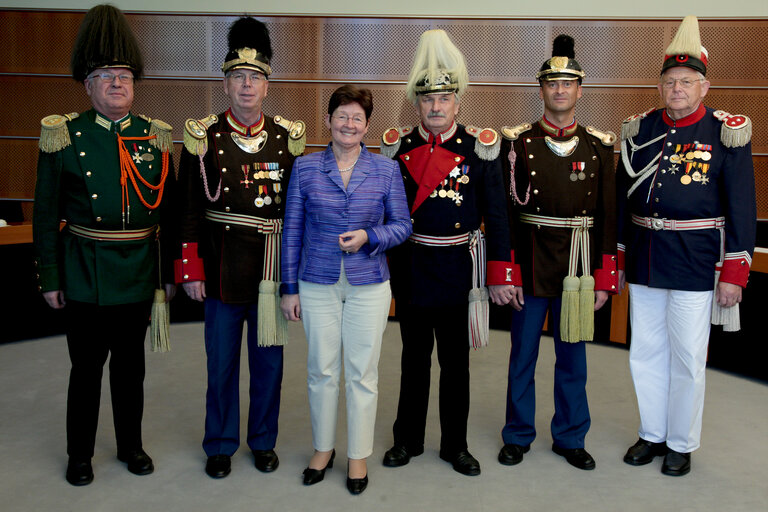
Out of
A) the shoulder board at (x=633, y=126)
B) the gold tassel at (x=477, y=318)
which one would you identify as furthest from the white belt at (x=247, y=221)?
the shoulder board at (x=633, y=126)

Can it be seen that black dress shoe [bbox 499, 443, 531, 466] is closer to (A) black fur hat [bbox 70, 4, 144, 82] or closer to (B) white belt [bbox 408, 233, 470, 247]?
(B) white belt [bbox 408, 233, 470, 247]

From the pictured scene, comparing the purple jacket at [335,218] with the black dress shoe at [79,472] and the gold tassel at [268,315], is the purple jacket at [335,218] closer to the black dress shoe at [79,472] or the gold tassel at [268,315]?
the gold tassel at [268,315]

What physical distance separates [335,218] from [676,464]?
170 cm

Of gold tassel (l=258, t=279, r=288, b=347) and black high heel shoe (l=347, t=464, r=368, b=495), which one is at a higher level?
gold tassel (l=258, t=279, r=288, b=347)

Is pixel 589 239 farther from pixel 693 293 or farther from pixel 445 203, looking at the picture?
pixel 445 203

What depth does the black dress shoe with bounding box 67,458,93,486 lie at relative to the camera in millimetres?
2580

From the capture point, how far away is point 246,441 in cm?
294

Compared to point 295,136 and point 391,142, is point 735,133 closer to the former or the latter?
point 391,142

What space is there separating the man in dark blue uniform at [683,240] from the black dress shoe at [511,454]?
0.45m

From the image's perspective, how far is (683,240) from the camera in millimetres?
2734

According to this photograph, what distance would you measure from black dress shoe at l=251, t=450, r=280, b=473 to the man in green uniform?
1.37ft

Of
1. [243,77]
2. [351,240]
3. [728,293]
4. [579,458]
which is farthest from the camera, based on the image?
[579,458]

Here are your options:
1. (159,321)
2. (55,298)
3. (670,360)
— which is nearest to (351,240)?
(159,321)

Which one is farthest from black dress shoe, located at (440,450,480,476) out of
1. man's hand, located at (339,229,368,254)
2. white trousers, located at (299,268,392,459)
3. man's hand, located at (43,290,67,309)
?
man's hand, located at (43,290,67,309)
